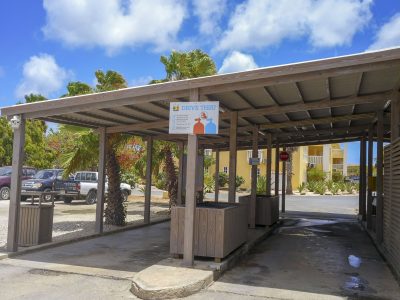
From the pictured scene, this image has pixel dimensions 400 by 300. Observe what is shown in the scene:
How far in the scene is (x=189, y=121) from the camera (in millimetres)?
7602

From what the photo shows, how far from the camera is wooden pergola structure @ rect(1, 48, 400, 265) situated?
283 inches

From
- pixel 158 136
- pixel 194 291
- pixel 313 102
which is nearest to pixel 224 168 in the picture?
pixel 158 136

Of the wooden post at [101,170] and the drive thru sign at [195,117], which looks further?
the wooden post at [101,170]

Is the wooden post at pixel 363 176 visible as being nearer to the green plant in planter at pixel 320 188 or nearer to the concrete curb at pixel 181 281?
the concrete curb at pixel 181 281

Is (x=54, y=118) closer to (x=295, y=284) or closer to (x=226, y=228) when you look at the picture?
(x=226, y=228)

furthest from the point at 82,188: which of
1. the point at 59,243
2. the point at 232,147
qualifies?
the point at 232,147

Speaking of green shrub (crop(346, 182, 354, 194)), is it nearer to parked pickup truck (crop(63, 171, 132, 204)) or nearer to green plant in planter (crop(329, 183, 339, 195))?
green plant in planter (crop(329, 183, 339, 195))

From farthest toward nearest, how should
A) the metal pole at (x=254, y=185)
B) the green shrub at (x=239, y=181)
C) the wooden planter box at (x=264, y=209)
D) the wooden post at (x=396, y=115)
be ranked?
the green shrub at (x=239, y=181), the wooden planter box at (x=264, y=209), the metal pole at (x=254, y=185), the wooden post at (x=396, y=115)

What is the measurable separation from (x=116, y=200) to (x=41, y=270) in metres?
6.22

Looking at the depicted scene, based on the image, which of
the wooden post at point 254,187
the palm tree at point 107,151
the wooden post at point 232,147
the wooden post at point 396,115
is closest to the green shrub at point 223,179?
the palm tree at point 107,151

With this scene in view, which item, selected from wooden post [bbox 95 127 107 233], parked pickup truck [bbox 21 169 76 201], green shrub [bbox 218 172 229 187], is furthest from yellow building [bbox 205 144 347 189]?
wooden post [bbox 95 127 107 233]

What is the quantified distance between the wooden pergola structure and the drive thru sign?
6.4 inches

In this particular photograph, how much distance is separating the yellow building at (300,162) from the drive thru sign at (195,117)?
2973 cm

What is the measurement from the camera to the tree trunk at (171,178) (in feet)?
56.7
